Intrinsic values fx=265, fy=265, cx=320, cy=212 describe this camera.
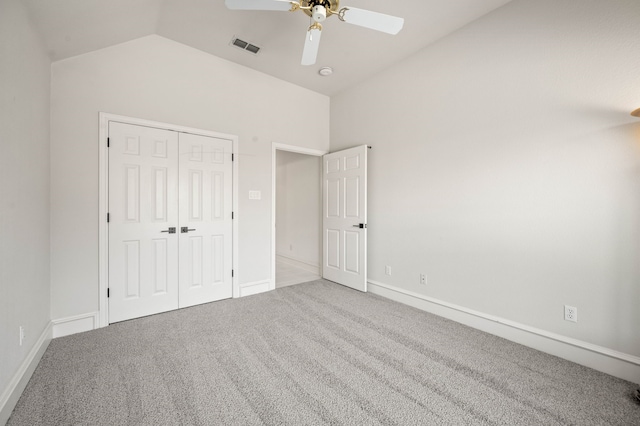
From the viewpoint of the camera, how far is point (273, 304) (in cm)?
336

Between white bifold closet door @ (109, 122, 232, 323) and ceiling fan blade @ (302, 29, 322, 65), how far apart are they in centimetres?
168

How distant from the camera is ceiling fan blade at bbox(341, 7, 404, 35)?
1.87 m

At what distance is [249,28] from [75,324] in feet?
11.5

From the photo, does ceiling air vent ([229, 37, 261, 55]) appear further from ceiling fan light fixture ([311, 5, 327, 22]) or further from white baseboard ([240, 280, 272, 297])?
white baseboard ([240, 280, 272, 297])

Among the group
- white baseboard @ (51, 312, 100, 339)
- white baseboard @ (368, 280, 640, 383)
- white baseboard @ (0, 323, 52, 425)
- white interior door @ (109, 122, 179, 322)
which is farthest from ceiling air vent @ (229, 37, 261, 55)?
white baseboard @ (368, 280, 640, 383)

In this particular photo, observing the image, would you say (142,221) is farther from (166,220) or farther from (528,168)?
(528,168)

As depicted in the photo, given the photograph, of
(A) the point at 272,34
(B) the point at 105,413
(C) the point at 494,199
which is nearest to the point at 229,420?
(B) the point at 105,413

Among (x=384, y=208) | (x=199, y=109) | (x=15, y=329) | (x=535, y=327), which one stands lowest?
(x=535, y=327)

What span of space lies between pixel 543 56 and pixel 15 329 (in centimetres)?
449

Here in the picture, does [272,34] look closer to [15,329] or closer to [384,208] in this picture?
[384,208]

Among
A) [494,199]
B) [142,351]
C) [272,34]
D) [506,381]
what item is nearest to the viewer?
[506,381]

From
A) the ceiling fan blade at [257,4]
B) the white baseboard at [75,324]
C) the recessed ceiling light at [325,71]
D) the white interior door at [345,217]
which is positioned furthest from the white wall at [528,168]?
the white baseboard at [75,324]

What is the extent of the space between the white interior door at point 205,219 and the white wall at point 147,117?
209 mm

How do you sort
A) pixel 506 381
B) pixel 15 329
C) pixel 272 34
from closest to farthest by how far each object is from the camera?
pixel 15 329
pixel 506 381
pixel 272 34
